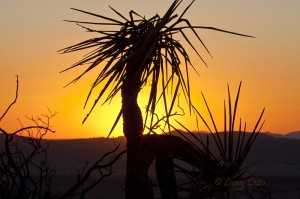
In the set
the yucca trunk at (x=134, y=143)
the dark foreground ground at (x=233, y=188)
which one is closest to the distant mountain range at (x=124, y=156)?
the dark foreground ground at (x=233, y=188)

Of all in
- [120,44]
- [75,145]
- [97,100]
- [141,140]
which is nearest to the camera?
[97,100]

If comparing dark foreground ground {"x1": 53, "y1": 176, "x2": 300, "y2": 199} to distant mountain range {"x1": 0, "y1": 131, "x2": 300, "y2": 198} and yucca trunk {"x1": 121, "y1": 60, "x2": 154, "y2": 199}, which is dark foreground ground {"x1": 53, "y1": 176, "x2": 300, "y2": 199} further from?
yucca trunk {"x1": 121, "y1": 60, "x2": 154, "y2": 199}

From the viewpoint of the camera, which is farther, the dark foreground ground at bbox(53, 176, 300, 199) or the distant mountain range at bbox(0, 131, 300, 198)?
the distant mountain range at bbox(0, 131, 300, 198)

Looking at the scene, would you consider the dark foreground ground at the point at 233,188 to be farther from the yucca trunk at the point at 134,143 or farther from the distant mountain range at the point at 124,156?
the yucca trunk at the point at 134,143

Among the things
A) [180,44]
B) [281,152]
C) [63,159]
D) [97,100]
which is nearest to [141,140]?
[97,100]

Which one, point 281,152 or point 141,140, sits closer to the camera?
point 141,140

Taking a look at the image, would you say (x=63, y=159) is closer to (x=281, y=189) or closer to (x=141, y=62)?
(x=281, y=189)

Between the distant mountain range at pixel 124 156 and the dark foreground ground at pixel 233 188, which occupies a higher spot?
the distant mountain range at pixel 124 156

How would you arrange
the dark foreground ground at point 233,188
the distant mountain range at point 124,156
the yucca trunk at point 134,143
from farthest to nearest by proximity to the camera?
the distant mountain range at point 124,156, the dark foreground ground at point 233,188, the yucca trunk at point 134,143

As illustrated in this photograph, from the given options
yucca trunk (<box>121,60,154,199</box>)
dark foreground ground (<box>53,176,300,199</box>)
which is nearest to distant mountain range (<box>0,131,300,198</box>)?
dark foreground ground (<box>53,176,300,199</box>)

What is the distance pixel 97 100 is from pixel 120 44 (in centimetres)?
97

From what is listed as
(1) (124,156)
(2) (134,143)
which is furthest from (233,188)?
(2) (134,143)

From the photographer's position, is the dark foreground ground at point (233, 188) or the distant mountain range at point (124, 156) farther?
the distant mountain range at point (124, 156)

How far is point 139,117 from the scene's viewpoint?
5.57 meters
